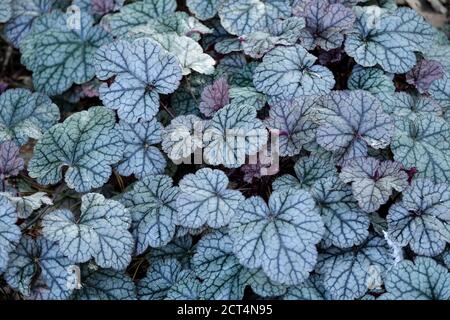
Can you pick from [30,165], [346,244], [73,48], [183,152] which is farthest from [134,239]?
[73,48]

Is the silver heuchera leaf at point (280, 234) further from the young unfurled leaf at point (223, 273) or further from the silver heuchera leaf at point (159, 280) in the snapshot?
the silver heuchera leaf at point (159, 280)

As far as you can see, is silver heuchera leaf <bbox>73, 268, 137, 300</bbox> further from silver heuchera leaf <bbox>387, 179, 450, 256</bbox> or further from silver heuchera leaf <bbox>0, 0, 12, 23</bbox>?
silver heuchera leaf <bbox>0, 0, 12, 23</bbox>

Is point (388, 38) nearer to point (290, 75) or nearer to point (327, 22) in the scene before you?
point (327, 22)

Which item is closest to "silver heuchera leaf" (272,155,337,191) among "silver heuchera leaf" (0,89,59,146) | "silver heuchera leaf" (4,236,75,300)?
"silver heuchera leaf" (4,236,75,300)

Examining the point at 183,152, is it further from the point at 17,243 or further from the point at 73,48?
the point at 73,48

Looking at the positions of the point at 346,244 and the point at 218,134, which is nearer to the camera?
the point at 346,244

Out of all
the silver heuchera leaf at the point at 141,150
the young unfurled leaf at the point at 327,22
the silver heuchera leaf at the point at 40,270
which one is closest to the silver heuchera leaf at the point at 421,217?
the young unfurled leaf at the point at 327,22
